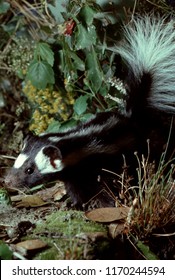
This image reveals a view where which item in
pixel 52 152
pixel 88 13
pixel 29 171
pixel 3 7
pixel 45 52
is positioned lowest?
pixel 29 171

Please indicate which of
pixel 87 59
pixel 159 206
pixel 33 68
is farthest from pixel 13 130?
pixel 159 206

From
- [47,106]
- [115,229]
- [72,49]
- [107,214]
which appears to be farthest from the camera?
[47,106]

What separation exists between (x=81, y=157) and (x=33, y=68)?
1229 millimetres

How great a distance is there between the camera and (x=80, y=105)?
4.76 m

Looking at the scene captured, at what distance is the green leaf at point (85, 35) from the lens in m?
4.32

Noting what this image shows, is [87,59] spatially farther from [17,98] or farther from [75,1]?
[17,98]

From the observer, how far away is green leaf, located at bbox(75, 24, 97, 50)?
14.2 feet

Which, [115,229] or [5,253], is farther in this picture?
[115,229]

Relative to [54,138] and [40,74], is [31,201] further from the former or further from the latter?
[40,74]

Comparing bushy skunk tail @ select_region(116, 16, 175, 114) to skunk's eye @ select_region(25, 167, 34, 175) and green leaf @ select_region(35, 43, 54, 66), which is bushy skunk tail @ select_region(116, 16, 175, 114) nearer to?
green leaf @ select_region(35, 43, 54, 66)

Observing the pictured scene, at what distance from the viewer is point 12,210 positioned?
3.91m

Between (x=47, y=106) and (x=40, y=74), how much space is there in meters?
0.40

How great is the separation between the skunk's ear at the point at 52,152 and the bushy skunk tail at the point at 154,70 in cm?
72

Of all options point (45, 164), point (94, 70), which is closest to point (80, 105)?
point (94, 70)
